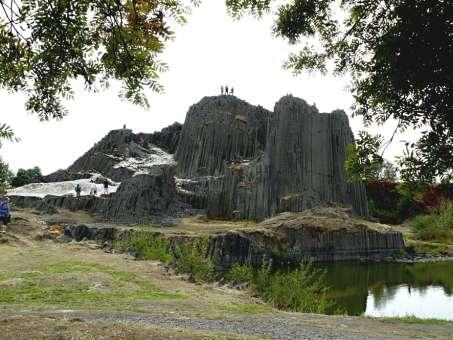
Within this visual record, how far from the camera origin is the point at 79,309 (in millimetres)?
9594

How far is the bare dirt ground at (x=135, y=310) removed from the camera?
7.39 metres

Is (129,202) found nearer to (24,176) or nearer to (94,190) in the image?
(94,190)

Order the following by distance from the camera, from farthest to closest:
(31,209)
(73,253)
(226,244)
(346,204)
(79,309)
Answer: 1. (346,204)
2. (31,209)
3. (226,244)
4. (73,253)
5. (79,309)

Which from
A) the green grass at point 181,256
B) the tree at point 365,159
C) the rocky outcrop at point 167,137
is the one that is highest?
the rocky outcrop at point 167,137

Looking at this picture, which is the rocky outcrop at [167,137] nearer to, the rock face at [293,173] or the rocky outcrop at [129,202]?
the rock face at [293,173]

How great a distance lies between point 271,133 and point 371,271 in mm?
18744

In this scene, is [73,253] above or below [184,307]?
above

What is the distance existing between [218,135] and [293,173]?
14.7m

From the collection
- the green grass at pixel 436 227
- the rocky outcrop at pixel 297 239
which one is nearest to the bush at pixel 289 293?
the rocky outcrop at pixel 297 239

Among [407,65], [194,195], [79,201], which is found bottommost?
[407,65]

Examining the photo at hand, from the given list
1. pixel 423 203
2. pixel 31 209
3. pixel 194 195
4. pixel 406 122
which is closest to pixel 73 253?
pixel 406 122

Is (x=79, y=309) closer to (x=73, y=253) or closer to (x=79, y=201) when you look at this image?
(x=73, y=253)

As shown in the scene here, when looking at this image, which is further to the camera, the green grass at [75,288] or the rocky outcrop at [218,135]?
the rocky outcrop at [218,135]

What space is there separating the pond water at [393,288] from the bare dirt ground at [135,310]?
7.35 meters
